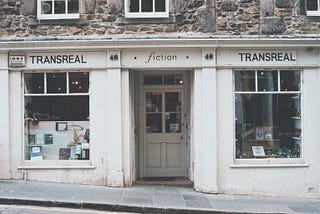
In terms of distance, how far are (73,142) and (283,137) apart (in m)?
5.38

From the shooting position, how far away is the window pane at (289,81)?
36.3ft

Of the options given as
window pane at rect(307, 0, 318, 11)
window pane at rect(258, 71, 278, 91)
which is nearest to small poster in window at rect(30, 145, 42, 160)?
window pane at rect(258, 71, 278, 91)

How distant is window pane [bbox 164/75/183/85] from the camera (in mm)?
12289

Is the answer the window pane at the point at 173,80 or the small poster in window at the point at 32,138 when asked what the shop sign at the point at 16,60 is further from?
the window pane at the point at 173,80

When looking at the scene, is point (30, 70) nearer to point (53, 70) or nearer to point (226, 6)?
point (53, 70)

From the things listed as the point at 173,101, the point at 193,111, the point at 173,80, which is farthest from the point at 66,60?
the point at 193,111

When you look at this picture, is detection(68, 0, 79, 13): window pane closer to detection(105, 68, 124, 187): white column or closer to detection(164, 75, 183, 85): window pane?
detection(105, 68, 124, 187): white column

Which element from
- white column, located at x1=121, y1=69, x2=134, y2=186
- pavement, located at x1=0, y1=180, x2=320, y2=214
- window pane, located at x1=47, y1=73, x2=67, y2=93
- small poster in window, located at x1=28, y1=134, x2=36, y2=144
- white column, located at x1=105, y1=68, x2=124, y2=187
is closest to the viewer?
pavement, located at x1=0, y1=180, x2=320, y2=214

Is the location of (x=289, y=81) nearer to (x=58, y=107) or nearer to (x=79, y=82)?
(x=79, y=82)

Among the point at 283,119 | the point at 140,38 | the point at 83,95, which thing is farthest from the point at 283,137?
the point at 83,95

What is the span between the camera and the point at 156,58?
10.9 m

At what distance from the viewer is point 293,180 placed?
10.8m

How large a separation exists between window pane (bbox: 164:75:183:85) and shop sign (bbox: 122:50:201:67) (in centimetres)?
143

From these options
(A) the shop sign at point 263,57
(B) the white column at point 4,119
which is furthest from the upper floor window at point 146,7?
(B) the white column at point 4,119
